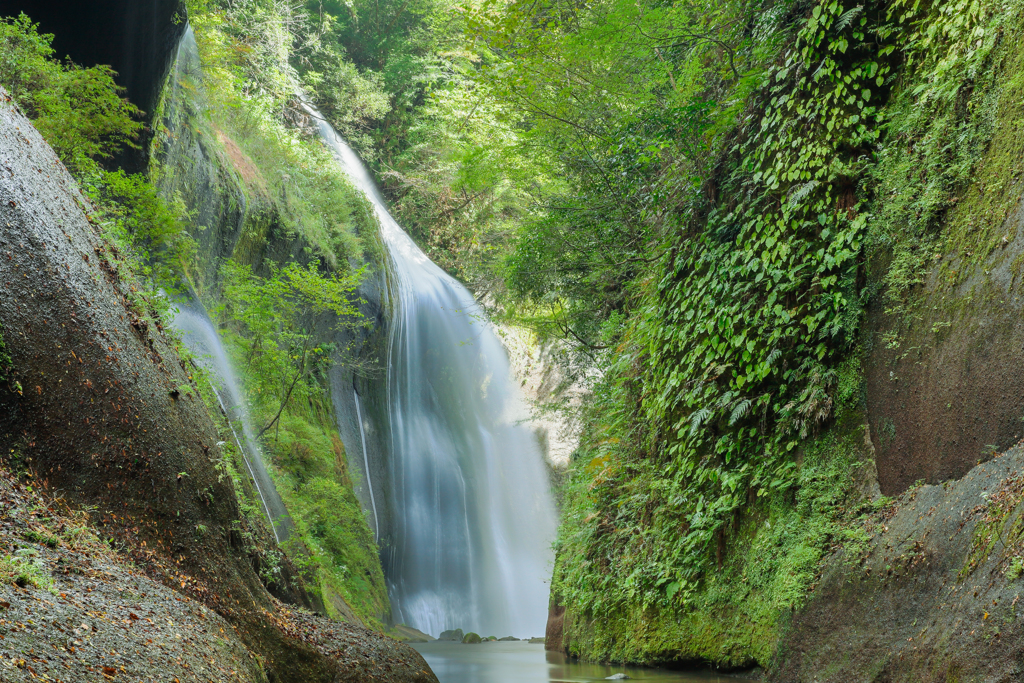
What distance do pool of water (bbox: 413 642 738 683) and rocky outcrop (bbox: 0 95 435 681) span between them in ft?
7.04

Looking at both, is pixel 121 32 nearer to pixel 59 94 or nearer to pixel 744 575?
pixel 59 94

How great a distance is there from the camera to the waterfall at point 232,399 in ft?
33.4

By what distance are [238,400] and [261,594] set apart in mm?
6929

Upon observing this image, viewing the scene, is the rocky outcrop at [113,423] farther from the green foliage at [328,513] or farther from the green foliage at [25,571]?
the green foliage at [328,513]

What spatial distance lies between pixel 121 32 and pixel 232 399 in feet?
19.0

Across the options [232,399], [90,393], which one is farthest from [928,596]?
[232,399]

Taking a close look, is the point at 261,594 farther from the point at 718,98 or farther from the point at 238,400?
the point at 718,98

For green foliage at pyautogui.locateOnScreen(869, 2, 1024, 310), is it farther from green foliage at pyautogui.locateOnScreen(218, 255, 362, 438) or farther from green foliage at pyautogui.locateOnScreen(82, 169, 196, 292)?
green foliage at pyautogui.locateOnScreen(218, 255, 362, 438)

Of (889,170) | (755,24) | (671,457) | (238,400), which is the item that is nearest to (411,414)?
(238,400)

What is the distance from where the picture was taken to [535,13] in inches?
453

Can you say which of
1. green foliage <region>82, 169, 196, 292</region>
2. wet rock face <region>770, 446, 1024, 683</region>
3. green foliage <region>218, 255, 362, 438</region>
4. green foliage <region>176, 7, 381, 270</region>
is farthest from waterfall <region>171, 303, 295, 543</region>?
wet rock face <region>770, 446, 1024, 683</region>

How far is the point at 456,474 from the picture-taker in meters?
19.8

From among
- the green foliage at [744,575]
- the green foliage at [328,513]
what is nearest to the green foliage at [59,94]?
the green foliage at [328,513]

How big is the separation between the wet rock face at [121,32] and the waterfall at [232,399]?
3595mm
